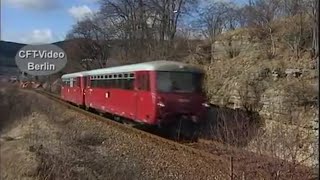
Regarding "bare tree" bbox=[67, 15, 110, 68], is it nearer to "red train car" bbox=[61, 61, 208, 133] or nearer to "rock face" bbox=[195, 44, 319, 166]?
"rock face" bbox=[195, 44, 319, 166]

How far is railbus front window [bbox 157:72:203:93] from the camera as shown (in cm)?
1672

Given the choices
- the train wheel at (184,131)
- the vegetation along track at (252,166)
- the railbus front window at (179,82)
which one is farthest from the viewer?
the train wheel at (184,131)

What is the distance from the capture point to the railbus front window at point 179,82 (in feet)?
54.9

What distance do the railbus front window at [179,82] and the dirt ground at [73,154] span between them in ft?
6.46

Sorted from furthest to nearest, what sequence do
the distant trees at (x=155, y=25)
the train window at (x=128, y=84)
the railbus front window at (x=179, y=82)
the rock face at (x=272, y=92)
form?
1. the distant trees at (x=155, y=25)
2. the train window at (x=128, y=84)
3. the railbus front window at (x=179, y=82)
4. the rock face at (x=272, y=92)

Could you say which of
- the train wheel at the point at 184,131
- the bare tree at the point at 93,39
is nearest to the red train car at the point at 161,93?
the train wheel at the point at 184,131

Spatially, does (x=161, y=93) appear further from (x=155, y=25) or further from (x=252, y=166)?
(x=155, y=25)

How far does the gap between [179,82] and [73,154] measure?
24.1ft

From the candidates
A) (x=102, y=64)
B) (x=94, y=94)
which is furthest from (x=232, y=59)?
(x=102, y=64)

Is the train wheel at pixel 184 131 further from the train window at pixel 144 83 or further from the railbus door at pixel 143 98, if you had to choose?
the train window at pixel 144 83

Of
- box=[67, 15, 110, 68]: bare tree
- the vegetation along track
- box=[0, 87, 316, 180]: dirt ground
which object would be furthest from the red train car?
box=[67, 15, 110, 68]: bare tree

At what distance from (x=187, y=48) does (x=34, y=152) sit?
25.1 m

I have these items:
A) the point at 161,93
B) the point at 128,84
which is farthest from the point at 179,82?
the point at 128,84

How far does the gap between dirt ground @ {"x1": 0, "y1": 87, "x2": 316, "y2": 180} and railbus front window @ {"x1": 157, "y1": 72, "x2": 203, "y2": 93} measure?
6.46 feet
